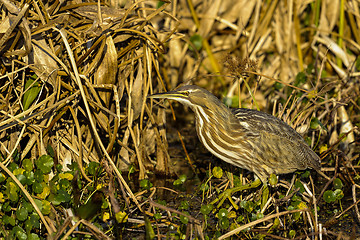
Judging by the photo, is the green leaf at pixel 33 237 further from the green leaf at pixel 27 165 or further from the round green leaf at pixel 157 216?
the round green leaf at pixel 157 216

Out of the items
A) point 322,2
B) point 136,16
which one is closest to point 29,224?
point 136,16

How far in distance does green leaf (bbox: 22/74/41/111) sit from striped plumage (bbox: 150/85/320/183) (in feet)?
3.01

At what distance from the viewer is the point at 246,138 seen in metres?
3.60

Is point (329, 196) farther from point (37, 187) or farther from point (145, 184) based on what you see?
point (37, 187)

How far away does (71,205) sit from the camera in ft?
10.8

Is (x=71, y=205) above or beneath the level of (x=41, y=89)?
beneath

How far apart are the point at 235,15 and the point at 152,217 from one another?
311 cm

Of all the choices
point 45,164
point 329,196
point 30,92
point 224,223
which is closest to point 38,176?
point 45,164

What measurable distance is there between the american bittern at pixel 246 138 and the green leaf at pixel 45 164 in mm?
922

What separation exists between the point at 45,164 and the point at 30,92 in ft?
1.59

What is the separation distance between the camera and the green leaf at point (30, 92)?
11.0ft

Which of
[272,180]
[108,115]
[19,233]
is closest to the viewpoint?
[19,233]

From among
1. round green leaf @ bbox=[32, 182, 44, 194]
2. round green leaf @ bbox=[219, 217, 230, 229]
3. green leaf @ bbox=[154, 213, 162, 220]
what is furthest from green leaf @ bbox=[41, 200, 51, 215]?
round green leaf @ bbox=[219, 217, 230, 229]

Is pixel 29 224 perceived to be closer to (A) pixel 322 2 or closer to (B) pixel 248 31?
(B) pixel 248 31
